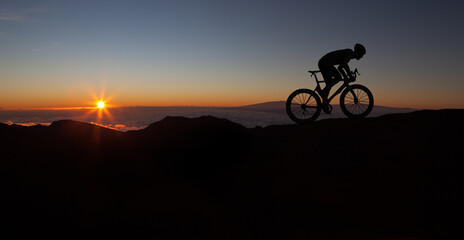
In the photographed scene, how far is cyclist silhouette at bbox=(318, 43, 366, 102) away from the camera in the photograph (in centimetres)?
866

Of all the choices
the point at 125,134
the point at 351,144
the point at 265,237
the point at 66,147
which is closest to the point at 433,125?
the point at 351,144

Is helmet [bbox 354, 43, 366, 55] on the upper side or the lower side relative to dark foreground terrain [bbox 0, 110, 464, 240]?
upper

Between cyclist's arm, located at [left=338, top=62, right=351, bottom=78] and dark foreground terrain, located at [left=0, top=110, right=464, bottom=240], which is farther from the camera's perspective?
cyclist's arm, located at [left=338, top=62, right=351, bottom=78]

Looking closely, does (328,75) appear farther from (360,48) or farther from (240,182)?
(240,182)

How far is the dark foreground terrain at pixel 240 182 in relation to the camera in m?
5.04

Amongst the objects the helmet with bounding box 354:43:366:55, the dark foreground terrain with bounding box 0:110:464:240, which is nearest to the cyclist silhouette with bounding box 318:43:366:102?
the helmet with bounding box 354:43:366:55

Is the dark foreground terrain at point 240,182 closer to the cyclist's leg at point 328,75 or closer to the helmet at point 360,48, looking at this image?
the cyclist's leg at point 328,75

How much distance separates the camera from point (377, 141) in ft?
22.9

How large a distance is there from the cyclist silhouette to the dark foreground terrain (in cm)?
157

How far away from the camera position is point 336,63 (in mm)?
8789

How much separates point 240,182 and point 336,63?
515 centimetres

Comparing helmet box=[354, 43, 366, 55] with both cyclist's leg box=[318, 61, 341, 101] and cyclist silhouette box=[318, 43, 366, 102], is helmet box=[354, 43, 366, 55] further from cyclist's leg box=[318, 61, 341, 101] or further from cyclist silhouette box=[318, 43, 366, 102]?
cyclist's leg box=[318, 61, 341, 101]

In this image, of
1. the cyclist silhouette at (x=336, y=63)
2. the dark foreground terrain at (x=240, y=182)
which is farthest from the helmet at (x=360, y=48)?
the dark foreground terrain at (x=240, y=182)

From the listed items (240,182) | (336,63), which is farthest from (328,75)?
(240,182)
